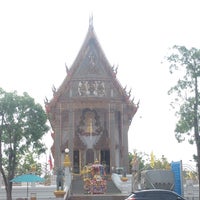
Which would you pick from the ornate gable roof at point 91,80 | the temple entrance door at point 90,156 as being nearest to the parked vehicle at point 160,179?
the temple entrance door at point 90,156

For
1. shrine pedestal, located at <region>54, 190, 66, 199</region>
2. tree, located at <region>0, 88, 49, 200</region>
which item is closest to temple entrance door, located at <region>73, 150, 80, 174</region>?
tree, located at <region>0, 88, 49, 200</region>

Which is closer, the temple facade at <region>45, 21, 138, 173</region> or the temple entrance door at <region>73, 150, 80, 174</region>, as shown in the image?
the temple entrance door at <region>73, 150, 80, 174</region>

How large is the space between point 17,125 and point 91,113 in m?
13.8

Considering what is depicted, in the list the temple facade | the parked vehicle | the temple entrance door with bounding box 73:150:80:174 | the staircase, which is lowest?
the staircase

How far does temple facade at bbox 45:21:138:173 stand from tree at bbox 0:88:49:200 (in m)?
10.0

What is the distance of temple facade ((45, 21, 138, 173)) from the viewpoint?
37500mm

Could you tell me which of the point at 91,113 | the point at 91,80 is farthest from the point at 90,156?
the point at 91,80

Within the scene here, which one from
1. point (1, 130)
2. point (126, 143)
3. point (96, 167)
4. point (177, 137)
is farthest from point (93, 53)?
point (177, 137)

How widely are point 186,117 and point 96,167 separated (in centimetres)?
902

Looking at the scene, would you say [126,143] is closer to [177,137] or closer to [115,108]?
[115,108]

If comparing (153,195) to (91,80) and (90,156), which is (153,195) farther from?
(91,80)

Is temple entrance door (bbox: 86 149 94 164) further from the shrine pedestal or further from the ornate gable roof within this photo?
the shrine pedestal

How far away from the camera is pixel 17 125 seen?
26.4 metres

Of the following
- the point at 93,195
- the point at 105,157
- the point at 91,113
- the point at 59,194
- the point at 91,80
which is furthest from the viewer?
the point at 91,113
